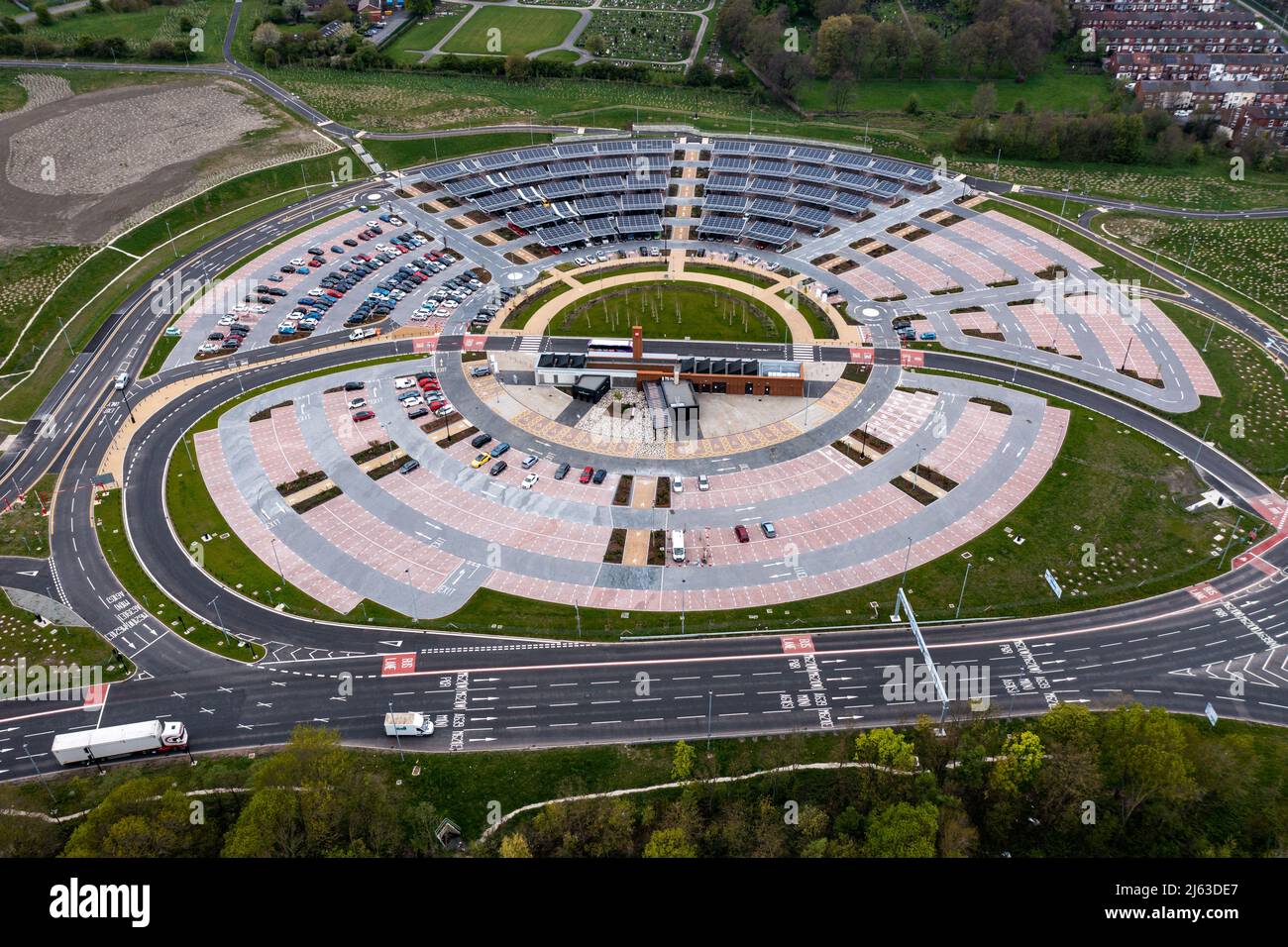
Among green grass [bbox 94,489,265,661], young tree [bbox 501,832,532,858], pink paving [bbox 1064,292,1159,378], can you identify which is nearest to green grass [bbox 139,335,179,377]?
green grass [bbox 94,489,265,661]

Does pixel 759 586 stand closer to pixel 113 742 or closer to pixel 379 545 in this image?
pixel 379 545

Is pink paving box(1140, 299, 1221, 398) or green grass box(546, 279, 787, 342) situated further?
green grass box(546, 279, 787, 342)

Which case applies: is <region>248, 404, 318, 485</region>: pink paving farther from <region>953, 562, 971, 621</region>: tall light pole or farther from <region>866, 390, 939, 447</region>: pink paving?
<region>953, 562, 971, 621</region>: tall light pole

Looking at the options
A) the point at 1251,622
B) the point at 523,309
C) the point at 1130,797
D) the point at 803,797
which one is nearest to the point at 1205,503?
the point at 1251,622

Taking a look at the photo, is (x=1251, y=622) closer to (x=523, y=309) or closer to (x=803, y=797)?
(x=803, y=797)

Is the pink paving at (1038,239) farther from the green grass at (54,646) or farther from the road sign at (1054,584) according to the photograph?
the green grass at (54,646)

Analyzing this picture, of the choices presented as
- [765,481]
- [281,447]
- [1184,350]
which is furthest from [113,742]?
[1184,350]

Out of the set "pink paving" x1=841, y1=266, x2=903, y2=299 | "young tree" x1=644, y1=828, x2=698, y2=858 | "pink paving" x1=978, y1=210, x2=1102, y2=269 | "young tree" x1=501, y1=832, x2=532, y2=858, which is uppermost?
"pink paving" x1=978, y1=210, x2=1102, y2=269

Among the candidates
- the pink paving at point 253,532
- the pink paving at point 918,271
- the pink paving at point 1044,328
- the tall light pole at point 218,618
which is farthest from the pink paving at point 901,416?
the tall light pole at point 218,618
